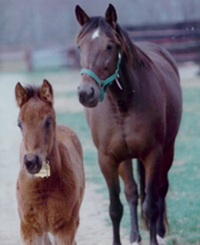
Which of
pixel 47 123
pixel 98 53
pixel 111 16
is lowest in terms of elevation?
pixel 47 123

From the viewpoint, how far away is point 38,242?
403 centimetres

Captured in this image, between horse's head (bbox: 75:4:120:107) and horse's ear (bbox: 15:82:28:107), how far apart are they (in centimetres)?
40

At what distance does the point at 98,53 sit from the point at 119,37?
30cm

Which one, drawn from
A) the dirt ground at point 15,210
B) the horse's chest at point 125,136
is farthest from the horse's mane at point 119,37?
the dirt ground at point 15,210

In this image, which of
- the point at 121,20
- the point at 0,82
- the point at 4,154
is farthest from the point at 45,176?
the point at 121,20

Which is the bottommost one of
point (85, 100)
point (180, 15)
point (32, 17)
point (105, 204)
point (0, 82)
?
point (105, 204)

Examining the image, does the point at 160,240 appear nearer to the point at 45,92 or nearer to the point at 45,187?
the point at 45,187

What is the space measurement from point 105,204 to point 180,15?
2532 centimetres

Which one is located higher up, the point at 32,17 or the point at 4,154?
the point at 32,17

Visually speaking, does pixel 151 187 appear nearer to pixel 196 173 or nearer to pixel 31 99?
pixel 31 99

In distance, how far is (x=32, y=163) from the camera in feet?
11.7

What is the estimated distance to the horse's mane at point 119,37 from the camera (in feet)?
14.4

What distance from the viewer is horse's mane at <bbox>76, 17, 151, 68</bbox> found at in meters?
4.38

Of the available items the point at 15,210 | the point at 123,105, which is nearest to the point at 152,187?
the point at 123,105
